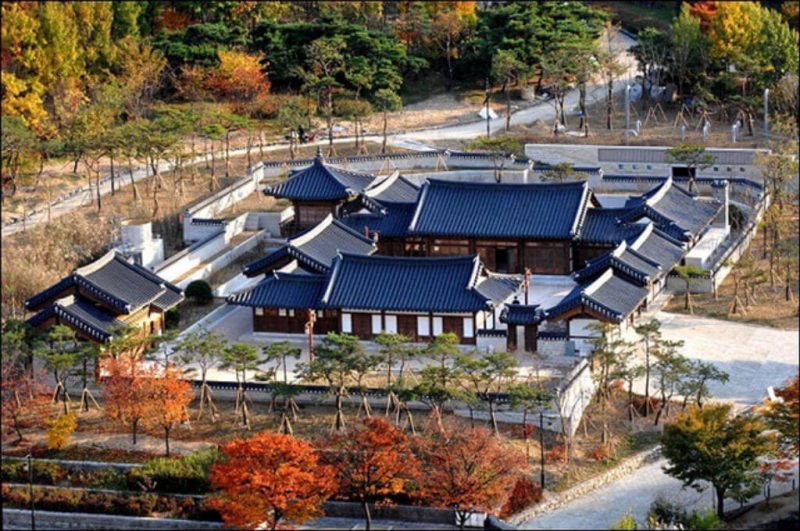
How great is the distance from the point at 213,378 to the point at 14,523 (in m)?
7.02

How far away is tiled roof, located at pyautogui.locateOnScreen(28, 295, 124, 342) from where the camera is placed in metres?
42.1

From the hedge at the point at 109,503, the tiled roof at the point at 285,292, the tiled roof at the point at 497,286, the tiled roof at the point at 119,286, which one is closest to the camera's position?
the hedge at the point at 109,503

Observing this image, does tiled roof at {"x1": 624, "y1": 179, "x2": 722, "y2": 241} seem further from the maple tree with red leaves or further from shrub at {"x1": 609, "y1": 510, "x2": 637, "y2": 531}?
the maple tree with red leaves

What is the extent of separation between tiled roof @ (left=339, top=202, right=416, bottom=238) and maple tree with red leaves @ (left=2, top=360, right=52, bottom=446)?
554 inches

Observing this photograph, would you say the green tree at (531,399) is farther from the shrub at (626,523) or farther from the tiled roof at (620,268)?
the tiled roof at (620,268)

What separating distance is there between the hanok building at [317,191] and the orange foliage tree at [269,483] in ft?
67.4

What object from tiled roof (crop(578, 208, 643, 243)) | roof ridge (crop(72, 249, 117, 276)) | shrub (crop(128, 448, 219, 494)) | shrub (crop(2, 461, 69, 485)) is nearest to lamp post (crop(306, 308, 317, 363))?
shrub (crop(128, 448, 219, 494))

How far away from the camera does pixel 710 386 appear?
41.8 metres

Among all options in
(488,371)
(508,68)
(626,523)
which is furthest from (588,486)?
(508,68)

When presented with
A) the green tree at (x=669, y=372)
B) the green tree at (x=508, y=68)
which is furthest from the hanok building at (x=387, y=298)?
the green tree at (x=508, y=68)

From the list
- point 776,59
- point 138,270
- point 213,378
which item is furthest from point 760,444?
point 776,59

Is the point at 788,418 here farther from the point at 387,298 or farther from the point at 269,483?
the point at 387,298

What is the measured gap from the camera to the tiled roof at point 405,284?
43844 millimetres

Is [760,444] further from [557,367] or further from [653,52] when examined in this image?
[653,52]
